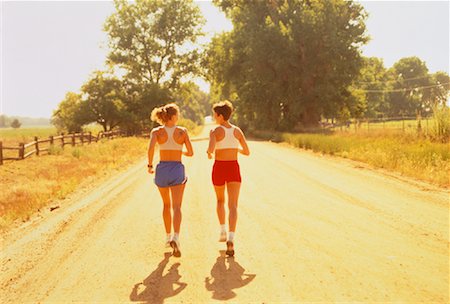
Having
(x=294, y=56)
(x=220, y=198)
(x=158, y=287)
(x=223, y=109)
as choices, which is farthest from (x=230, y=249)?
(x=294, y=56)

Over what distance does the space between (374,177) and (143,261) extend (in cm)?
827

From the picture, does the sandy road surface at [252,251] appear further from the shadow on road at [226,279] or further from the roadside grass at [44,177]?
the roadside grass at [44,177]

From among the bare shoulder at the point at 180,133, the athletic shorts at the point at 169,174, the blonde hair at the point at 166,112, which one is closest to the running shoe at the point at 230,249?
the athletic shorts at the point at 169,174

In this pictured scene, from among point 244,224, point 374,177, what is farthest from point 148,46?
point 244,224

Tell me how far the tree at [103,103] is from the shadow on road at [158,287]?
133ft

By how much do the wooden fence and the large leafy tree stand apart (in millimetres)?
15751

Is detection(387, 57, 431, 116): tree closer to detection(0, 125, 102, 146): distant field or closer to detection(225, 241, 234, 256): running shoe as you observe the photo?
detection(0, 125, 102, 146): distant field

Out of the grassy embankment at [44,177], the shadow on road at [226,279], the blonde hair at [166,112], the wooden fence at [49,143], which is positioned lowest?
the grassy embankment at [44,177]

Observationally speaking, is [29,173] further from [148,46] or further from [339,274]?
[148,46]

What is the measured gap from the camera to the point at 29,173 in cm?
1557

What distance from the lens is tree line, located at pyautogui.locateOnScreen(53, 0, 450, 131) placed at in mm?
34688

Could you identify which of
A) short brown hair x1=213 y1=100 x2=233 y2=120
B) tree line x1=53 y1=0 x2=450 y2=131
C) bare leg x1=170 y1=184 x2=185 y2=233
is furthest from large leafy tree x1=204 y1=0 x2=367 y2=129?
bare leg x1=170 y1=184 x2=185 y2=233

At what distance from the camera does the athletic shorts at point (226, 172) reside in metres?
5.46

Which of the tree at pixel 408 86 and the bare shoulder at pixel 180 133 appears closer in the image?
the bare shoulder at pixel 180 133
